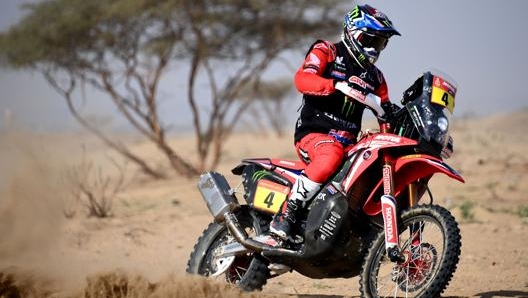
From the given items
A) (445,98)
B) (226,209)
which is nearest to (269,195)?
(226,209)

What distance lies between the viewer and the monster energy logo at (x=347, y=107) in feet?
19.6

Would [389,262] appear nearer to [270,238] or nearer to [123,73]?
[270,238]

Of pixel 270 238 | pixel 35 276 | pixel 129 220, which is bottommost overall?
pixel 129 220

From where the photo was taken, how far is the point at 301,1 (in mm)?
21172

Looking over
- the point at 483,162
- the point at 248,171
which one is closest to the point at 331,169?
the point at 248,171

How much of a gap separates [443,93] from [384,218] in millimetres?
884

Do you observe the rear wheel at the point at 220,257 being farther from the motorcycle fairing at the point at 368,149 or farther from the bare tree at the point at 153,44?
the bare tree at the point at 153,44

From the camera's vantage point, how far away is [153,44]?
20016 millimetres

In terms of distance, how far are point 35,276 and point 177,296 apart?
119 centimetres

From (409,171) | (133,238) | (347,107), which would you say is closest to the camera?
(409,171)

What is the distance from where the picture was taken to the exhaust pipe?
592 cm

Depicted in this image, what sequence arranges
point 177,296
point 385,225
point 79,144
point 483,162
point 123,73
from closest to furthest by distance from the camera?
point 385,225 < point 177,296 < point 79,144 < point 483,162 < point 123,73

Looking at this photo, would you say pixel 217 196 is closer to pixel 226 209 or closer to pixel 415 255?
pixel 226 209

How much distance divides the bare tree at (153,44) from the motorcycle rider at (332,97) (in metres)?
13.6
